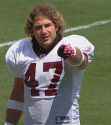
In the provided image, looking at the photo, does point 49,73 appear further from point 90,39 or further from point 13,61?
point 90,39

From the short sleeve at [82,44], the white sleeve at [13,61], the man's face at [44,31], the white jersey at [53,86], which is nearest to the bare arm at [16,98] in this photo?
the white sleeve at [13,61]

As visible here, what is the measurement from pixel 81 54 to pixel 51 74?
360mm

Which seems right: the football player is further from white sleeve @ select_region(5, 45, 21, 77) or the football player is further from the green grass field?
the green grass field

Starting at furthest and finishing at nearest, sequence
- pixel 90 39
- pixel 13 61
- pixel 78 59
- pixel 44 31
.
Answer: pixel 90 39 → pixel 13 61 → pixel 44 31 → pixel 78 59

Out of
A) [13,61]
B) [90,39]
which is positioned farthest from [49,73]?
[90,39]

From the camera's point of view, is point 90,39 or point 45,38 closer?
point 45,38

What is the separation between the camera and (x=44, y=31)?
593 centimetres

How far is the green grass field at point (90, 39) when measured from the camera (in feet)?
34.7

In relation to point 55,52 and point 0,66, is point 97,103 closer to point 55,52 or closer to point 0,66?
point 0,66

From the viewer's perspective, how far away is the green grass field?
34.7ft

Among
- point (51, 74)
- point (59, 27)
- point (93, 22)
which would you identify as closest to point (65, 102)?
point (51, 74)

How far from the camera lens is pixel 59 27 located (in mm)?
6094

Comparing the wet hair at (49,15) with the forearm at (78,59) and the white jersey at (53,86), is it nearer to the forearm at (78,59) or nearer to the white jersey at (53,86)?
the white jersey at (53,86)

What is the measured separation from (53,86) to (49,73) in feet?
0.41
